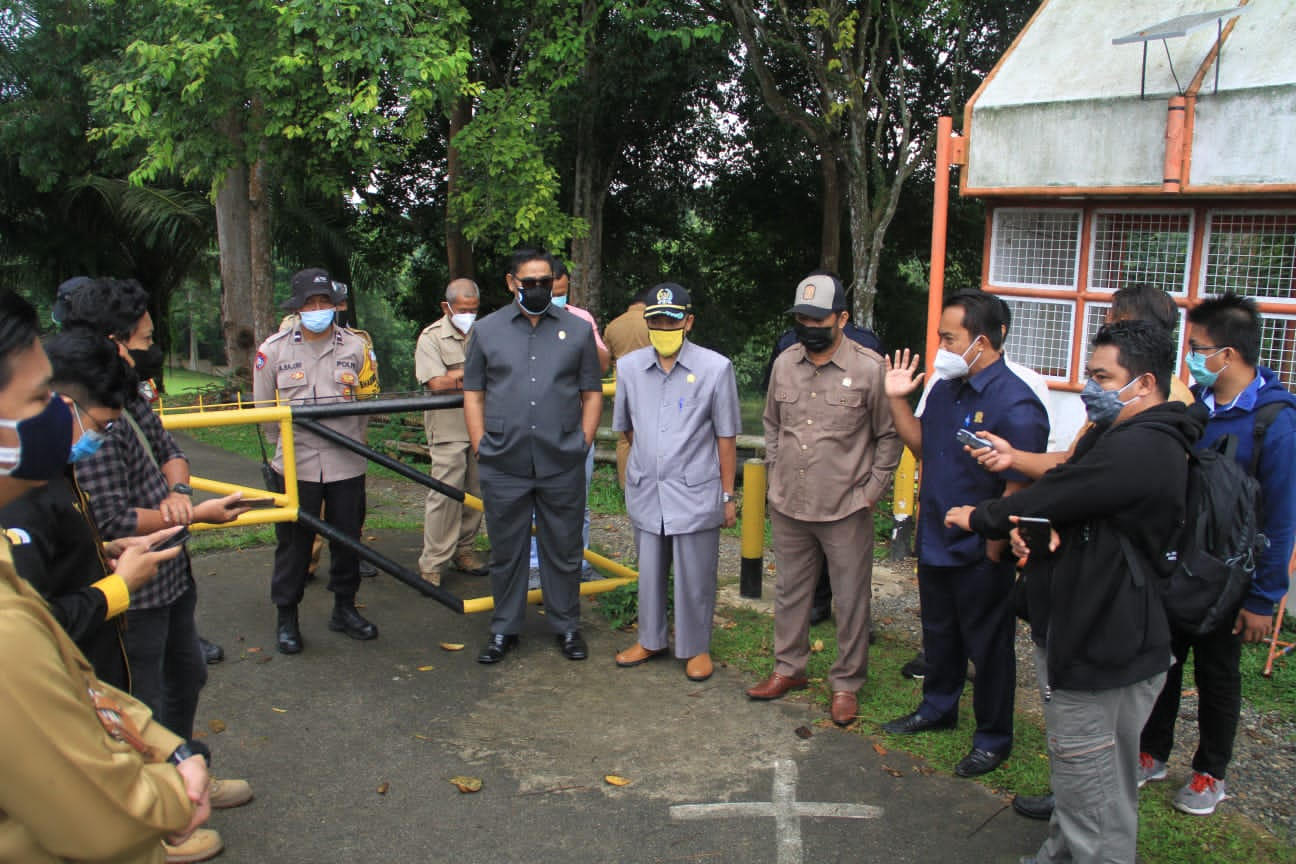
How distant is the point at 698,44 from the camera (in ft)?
42.4

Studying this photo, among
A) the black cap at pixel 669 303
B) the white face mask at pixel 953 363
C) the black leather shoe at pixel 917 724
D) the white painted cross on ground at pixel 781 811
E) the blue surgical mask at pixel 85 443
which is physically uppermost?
the black cap at pixel 669 303

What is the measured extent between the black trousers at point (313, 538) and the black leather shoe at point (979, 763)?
3080 mm

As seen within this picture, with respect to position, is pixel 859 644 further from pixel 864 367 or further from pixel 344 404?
pixel 344 404

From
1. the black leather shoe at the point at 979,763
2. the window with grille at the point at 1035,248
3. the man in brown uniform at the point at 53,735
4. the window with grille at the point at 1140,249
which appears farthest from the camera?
the window with grille at the point at 1035,248

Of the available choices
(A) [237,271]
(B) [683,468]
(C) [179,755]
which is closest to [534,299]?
(B) [683,468]

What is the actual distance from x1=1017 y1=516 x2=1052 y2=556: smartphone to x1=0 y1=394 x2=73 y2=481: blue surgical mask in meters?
2.49

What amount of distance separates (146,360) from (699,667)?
2.77 m

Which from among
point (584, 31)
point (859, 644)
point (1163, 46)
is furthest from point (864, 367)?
point (584, 31)

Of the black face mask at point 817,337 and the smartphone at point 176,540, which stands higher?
the black face mask at point 817,337

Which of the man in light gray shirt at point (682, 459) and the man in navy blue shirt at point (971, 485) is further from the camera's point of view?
the man in light gray shirt at point (682, 459)

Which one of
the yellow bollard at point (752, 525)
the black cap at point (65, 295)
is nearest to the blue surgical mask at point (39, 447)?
the black cap at point (65, 295)

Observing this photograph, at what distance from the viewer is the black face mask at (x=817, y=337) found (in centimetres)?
452

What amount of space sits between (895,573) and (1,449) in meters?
5.65

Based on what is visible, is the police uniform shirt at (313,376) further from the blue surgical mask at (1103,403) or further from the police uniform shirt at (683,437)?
the blue surgical mask at (1103,403)
